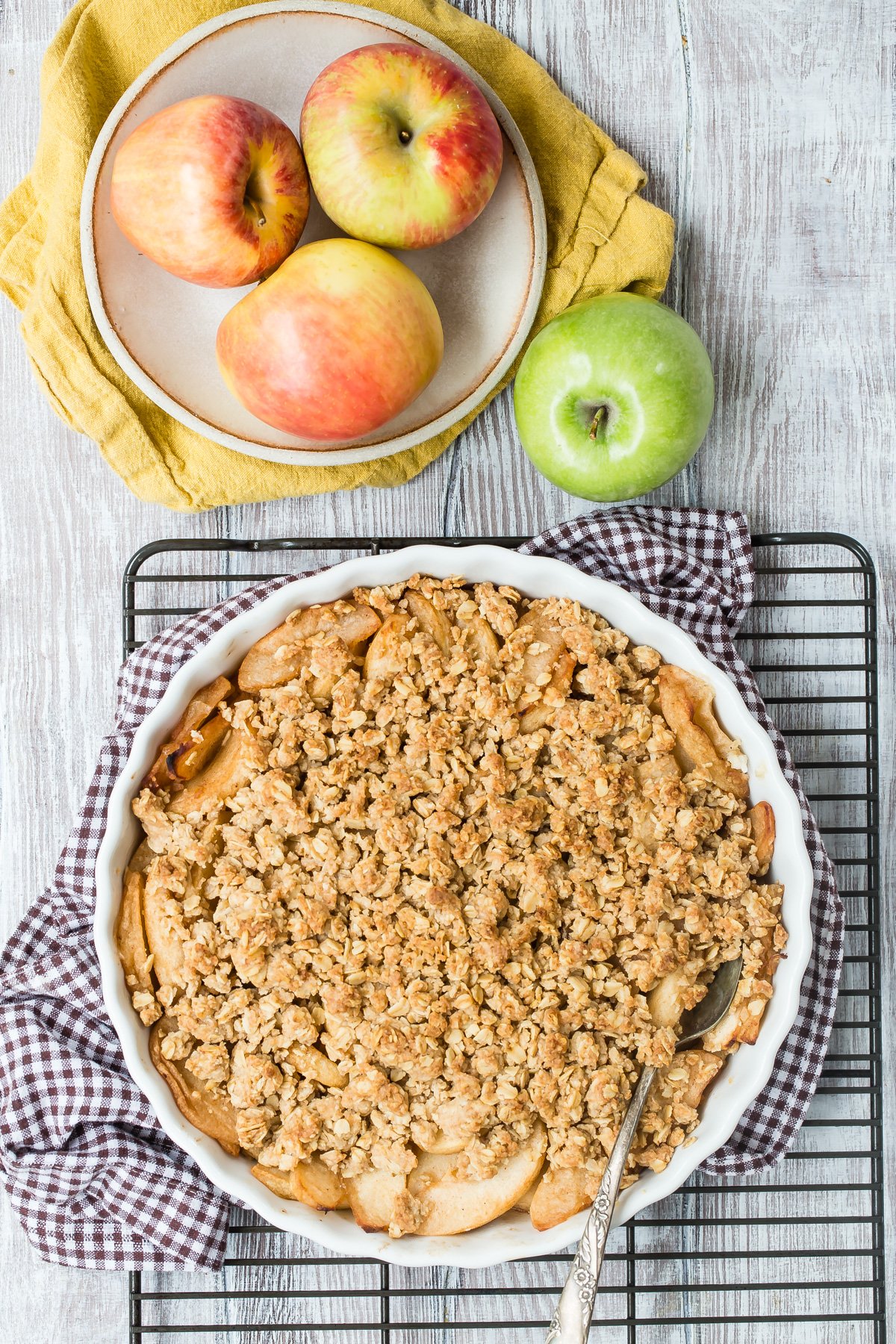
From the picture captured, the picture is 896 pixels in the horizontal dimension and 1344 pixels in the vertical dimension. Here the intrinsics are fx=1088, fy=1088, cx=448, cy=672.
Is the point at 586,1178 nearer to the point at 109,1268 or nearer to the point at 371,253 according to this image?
the point at 109,1268

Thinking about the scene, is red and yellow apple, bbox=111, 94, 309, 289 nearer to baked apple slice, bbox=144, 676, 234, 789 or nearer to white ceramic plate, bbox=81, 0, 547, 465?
white ceramic plate, bbox=81, 0, 547, 465

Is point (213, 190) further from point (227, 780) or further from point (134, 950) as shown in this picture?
point (134, 950)

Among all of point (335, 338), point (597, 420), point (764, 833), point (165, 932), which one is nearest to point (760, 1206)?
point (764, 833)

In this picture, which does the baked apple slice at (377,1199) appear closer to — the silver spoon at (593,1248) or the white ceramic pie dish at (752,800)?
the white ceramic pie dish at (752,800)

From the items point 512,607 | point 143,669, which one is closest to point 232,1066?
point 143,669

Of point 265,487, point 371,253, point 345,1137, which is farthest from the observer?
point 265,487

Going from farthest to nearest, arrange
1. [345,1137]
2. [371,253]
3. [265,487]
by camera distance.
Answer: [265,487]
[371,253]
[345,1137]
